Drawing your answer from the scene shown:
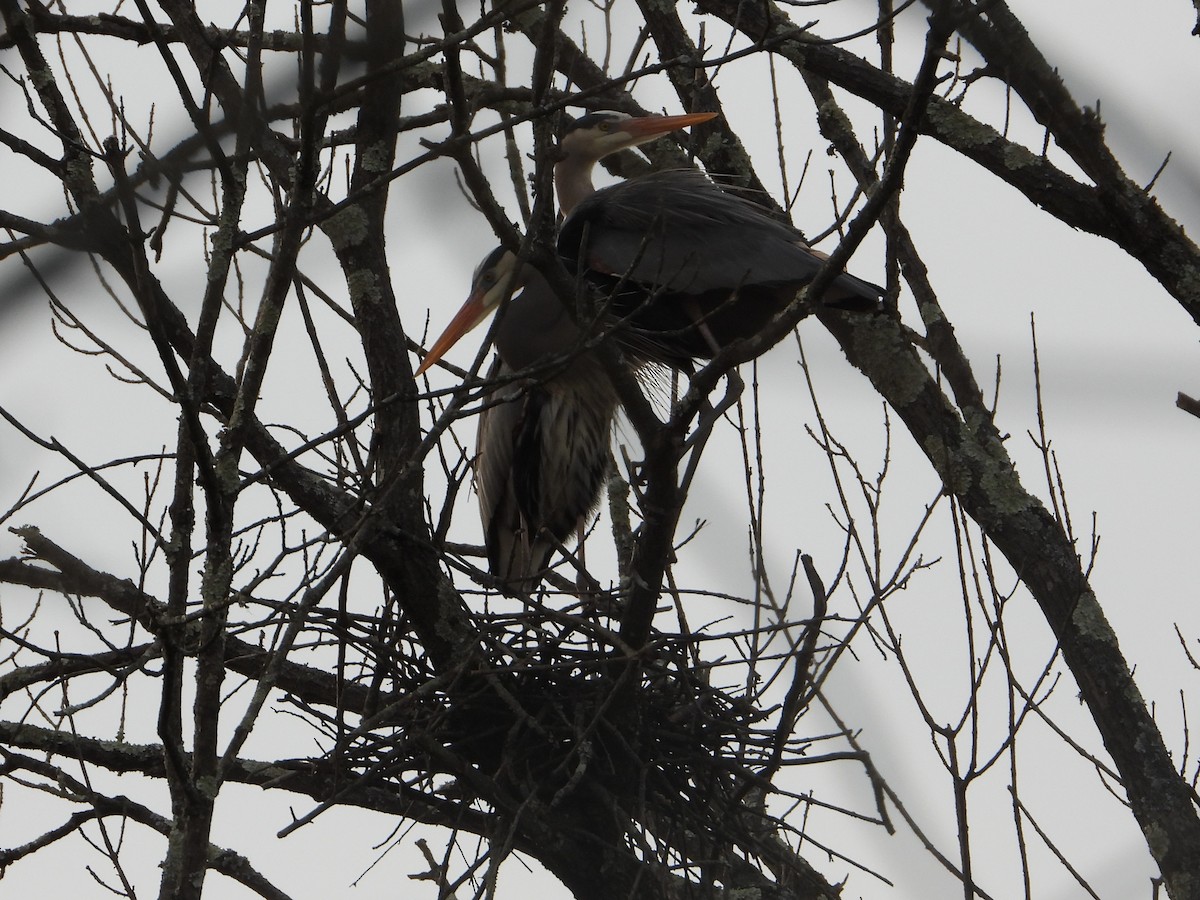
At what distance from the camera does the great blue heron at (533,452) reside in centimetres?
449

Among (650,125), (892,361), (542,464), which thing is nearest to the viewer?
(892,361)

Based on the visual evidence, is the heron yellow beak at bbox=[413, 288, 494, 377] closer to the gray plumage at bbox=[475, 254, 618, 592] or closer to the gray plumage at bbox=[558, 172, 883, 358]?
the gray plumage at bbox=[475, 254, 618, 592]

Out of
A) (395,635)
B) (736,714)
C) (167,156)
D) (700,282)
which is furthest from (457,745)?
(167,156)

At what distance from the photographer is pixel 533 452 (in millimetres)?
4730

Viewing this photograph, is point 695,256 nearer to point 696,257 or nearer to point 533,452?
point 696,257

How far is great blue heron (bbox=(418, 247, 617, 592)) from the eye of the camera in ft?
14.7

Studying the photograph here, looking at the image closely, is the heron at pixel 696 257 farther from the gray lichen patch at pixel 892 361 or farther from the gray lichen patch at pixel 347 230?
the gray lichen patch at pixel 347 230

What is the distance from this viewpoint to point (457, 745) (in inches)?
118

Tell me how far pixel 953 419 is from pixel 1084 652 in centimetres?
67

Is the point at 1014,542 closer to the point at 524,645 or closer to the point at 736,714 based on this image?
the point at 736,714

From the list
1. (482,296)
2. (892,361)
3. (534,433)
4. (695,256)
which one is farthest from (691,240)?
(534,433)

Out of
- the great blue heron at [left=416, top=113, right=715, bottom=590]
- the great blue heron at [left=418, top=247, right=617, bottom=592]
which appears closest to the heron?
the great blue heron at [left=416, top=113, right=715, bottom=590]

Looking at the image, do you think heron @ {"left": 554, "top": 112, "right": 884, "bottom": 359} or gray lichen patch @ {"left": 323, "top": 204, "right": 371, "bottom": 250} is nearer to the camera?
gray lichen patch @ {"left": 323, "top": 204, "right": 371, "bottom": 250}

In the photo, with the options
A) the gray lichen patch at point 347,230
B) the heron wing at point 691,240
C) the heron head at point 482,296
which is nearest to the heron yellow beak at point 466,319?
the heron head at point 482,296
